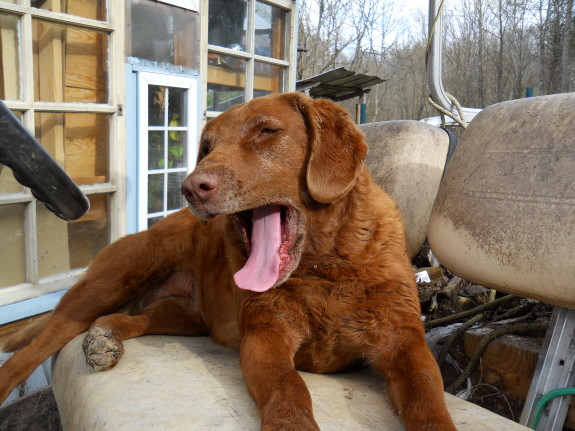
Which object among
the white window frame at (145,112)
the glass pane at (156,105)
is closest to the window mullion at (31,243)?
the white window frame at (145,112)

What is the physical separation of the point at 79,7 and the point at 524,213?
340 cm

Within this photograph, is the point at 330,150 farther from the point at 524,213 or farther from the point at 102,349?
the point at 102,349

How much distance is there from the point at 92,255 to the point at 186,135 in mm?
1393

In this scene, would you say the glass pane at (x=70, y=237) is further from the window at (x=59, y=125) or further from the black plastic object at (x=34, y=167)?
the black plastic object at (x=34, y=167)

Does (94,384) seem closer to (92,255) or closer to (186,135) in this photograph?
(92,255)

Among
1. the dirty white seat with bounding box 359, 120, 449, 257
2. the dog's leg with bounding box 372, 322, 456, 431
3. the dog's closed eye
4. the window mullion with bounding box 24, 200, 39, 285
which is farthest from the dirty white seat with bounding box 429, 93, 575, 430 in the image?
the window mullion with bounding box 24, 200, 39, 285

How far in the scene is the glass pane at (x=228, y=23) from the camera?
191 inches

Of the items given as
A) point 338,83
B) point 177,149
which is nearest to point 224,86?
point 177,149

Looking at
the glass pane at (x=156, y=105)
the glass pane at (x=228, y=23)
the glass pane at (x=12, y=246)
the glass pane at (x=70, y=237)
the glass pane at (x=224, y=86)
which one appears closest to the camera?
the glass pane at (x=12, y=246)

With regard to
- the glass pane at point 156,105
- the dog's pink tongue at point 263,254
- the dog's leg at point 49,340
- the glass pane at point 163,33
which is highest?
the glass pane at point 163,33

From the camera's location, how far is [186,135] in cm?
479

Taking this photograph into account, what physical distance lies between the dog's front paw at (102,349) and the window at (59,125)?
161cm

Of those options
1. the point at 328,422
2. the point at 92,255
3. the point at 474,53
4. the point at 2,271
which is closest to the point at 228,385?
the point at 328,422

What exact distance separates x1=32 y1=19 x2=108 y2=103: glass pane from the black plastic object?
268 cm
